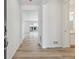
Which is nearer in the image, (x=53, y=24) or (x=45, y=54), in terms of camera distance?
(x=45, y=54)

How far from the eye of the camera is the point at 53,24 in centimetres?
696

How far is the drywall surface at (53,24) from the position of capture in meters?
6.91

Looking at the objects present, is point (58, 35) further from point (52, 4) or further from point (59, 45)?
point (52, 4)

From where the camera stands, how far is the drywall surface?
6.91 metres

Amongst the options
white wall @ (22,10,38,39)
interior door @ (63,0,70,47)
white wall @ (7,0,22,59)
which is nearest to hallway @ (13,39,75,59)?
white wall @ (7,0,22,59)

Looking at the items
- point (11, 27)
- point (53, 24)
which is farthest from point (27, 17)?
point (11, 27)

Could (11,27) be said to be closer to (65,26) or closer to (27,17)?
(65,26)

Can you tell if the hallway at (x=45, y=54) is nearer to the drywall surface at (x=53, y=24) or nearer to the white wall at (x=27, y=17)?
the drywall surface at (x=53, y=24)

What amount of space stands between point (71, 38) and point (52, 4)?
2519mm

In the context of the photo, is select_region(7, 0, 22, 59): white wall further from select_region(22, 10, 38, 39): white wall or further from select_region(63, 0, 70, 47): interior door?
select_region(22, 10, 38, 39): white wall

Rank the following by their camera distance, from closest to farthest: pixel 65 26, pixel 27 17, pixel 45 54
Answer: pixel 45 54 < pixel 65 26 < pixel 27 17
